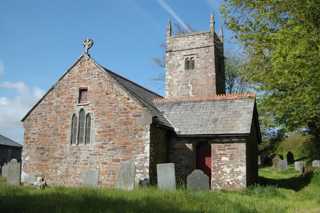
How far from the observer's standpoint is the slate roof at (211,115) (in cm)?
1888

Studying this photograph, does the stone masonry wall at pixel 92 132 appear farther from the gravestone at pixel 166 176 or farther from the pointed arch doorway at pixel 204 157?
the pointed arch doorway at pixel 204 157

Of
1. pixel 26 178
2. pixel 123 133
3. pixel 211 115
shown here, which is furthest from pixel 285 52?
pixel 26 178

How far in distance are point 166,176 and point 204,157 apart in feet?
17.8

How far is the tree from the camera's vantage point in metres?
15.6

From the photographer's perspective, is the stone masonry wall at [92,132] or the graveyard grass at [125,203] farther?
the stone masonry wall at [92,132]

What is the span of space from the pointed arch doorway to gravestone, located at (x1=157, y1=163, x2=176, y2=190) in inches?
208

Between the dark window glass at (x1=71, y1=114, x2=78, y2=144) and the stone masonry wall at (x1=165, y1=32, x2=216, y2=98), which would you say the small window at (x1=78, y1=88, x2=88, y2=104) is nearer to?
the dark window glass at (x1=71, y1=114, x2=78, y2=144)

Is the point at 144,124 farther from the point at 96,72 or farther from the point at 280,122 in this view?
the point at 280,122

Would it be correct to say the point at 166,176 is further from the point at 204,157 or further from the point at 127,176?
the point at 204,157

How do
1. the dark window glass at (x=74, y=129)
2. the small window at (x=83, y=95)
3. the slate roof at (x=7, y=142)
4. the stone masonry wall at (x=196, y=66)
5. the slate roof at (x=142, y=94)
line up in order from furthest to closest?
1. the slate roof at (x=7, y=142)
2. the stone masonry wall at (x=196, y=66)
3. the small window at (x=83, y=95)
4. the dark window glass at (x=74, y=129)
5. the slate roof at (x=142, y=94)

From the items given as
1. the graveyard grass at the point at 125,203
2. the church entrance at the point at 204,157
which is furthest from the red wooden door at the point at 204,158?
the graveyard grass at the point at 125,203

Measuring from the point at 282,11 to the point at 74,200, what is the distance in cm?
1390

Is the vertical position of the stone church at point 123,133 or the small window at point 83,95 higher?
the small window at point 83,95

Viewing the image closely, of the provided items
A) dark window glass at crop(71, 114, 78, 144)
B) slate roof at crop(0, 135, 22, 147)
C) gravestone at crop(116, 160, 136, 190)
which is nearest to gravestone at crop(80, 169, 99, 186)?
gravestone at crop(116, 160, 136, 190)
